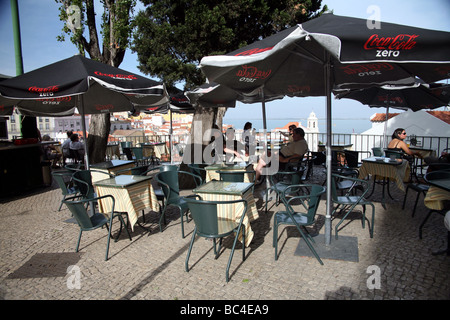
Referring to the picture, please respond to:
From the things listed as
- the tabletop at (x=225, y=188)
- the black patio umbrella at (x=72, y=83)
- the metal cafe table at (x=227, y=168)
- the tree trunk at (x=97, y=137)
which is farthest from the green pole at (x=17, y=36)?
the tabletop at (x=225, y=188)

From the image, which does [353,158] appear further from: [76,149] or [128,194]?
[76,149]

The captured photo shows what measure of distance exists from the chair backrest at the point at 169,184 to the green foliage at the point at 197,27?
23.0 ft

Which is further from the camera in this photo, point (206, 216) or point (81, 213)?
point (81, 213)

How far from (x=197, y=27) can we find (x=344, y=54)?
8.72 meters

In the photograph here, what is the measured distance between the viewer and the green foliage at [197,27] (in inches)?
405

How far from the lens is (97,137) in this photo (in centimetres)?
1024

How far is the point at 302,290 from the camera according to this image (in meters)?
2.94

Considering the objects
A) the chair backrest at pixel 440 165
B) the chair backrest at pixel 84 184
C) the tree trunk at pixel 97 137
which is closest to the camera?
the chair backrest at pixel 84 184

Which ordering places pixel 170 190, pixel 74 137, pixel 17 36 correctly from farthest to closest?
pixel 74 137 → pixel 17 36 → pixel 170 190

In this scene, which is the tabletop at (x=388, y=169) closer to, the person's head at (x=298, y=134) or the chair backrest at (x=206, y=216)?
the person's head at (x=298, y=134)

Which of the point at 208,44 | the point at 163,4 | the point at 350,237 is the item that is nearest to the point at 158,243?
the point at 350,237

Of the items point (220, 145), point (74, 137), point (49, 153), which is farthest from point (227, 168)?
point (49, 153)

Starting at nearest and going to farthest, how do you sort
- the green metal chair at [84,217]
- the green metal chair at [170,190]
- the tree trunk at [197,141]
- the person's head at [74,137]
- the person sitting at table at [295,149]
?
the green metal chair at [84,217] → the green metal chair at [170,190] → the person sitting at table at [295,149] → the tree trunk at [197,141] → the person's head at [74,137]
